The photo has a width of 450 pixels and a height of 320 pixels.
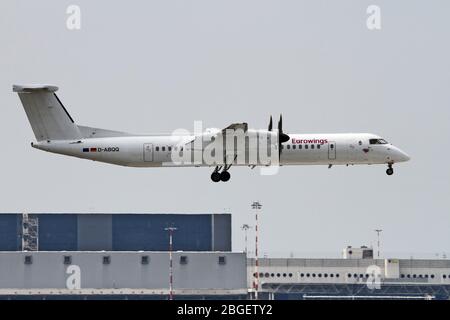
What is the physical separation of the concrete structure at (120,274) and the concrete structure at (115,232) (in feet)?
17.1

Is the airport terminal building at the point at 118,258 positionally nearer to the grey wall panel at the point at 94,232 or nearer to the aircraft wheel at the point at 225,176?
the grey wall panel at the point at 94,232

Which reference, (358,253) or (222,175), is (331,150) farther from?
(358,253)

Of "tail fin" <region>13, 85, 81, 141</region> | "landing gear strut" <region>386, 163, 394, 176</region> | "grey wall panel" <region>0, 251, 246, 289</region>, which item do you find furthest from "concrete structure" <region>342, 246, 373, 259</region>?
"tail fin" <region>13, 85, 81, 141</region>

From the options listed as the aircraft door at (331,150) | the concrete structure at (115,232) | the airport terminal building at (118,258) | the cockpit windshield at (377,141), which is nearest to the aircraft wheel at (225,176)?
the aircraft door at (331,150)

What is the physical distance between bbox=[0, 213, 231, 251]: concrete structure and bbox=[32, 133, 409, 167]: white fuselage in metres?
56.9

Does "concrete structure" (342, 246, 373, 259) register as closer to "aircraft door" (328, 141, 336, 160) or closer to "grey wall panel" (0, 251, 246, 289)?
"grey wall panel" (0, 251, 246, 289)

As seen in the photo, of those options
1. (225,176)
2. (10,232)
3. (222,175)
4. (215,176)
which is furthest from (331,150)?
(10,232)

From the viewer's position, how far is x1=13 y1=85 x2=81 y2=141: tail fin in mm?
65188

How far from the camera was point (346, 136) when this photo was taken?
6475cm

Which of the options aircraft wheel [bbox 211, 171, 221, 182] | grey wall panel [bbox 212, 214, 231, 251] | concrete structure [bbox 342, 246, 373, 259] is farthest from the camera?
concrete structure [bbox 342, 246, 373, 259]

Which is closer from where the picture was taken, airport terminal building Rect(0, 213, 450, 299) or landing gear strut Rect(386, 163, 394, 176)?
landing gear strut Rect(386, 163, 394, 176)
